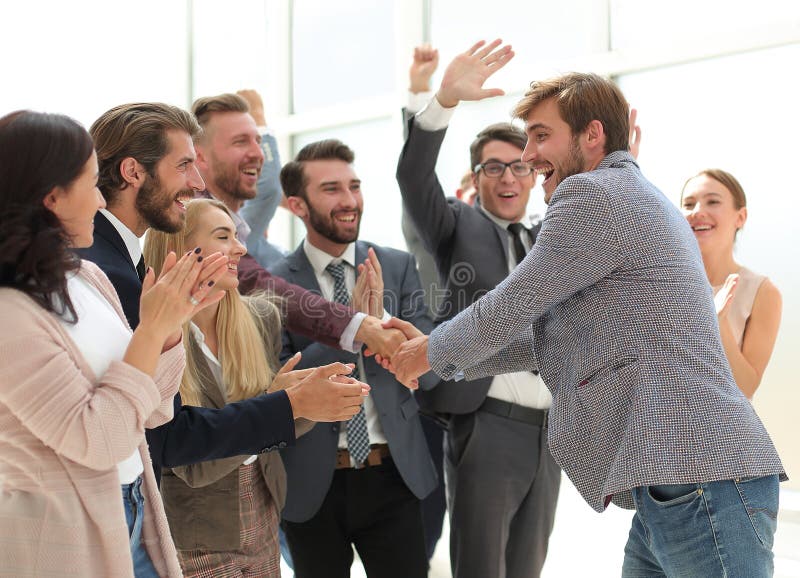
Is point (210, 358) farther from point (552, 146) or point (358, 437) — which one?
point (552, 146)

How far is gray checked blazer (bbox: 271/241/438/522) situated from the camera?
2.81 m

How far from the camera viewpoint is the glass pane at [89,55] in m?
5.67

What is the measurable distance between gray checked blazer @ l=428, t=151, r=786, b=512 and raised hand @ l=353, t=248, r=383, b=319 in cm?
88

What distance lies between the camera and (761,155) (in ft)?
14.3

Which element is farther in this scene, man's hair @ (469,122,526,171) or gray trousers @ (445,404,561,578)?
man's hair @ (469,122,526,171)

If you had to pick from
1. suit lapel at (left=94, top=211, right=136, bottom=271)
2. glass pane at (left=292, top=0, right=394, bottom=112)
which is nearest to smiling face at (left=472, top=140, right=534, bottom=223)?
suit lapel at (left=94, top=211, right=136, bottom=271)

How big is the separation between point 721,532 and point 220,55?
5819 mm

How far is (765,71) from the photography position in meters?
4.33

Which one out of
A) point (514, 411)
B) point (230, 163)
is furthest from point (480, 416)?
point (230, 163)

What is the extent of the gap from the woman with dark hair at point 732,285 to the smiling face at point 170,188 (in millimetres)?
1769

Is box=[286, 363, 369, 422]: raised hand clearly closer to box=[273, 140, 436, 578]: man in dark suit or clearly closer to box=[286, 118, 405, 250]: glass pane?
box=[273, 140, 436, 578]: man in dark suit

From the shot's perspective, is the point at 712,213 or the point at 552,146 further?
the point at 712,213

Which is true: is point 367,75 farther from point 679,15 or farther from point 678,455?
point 678,455

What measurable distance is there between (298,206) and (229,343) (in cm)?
99
